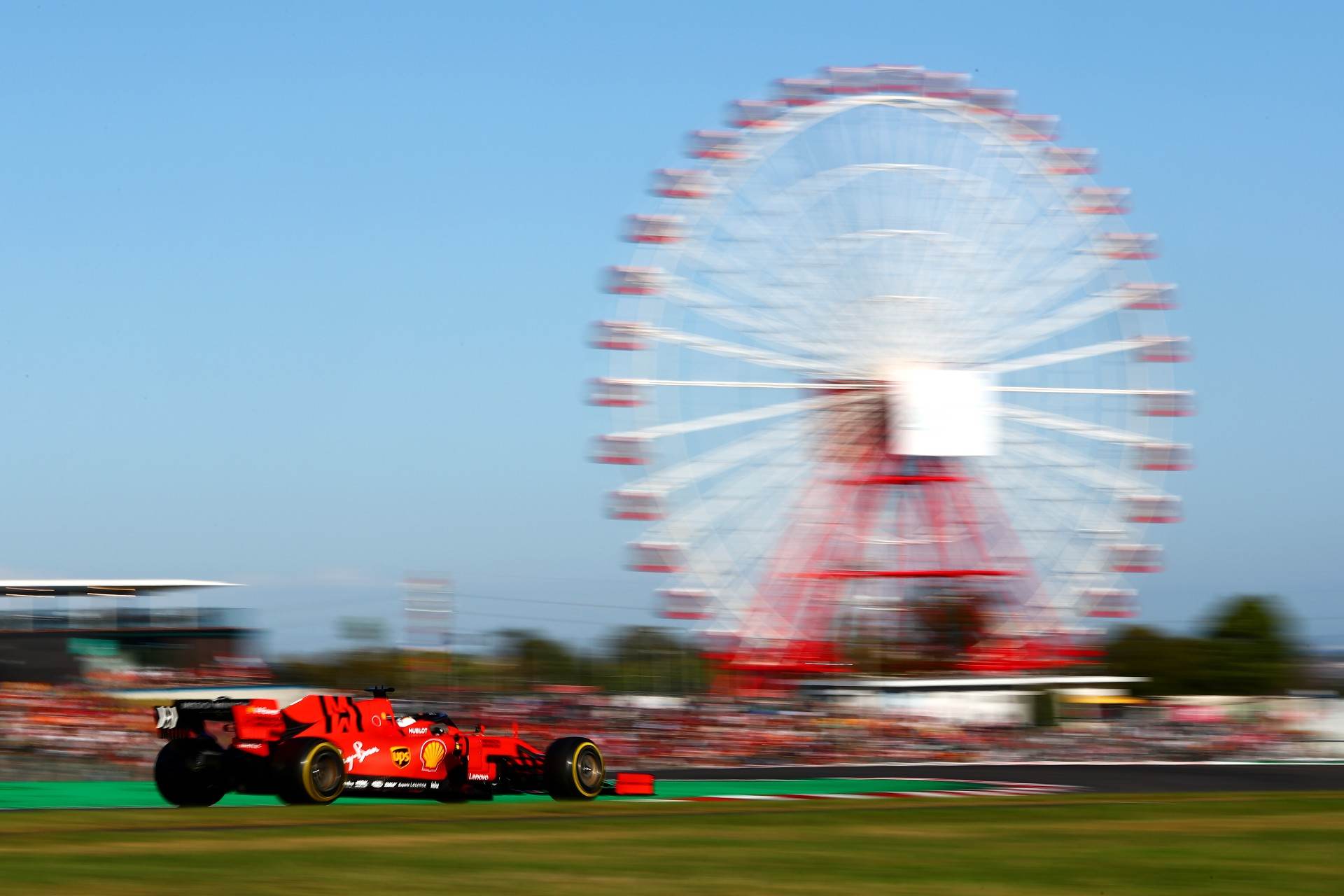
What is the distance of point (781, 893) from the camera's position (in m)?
8.98

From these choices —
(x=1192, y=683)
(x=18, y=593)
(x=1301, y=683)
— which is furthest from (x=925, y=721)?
(x=1192, y=683)

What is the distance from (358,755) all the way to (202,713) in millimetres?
1565

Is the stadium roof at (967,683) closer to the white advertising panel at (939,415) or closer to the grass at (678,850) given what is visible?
the white advertising panel at (939,415)

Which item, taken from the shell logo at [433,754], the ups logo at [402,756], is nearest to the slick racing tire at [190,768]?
the ups logo at [402,756]

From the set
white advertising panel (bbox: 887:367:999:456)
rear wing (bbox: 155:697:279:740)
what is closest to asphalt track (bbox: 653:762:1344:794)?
white advertising panel (bbox: 887:367:999:456)

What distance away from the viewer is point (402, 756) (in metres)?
17.2

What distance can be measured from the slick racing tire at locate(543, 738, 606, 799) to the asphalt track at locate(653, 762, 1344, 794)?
726 centimetres

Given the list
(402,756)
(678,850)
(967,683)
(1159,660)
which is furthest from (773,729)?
(1159,660)

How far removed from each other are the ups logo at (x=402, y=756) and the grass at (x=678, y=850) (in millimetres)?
449

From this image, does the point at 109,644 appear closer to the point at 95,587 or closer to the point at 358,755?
the point at 95,587

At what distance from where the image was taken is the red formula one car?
53.9ft

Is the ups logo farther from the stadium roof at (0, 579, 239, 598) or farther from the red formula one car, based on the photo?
the stadium roof at (0, 579, 239, 598)

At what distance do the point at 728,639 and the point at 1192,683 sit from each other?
199 feet

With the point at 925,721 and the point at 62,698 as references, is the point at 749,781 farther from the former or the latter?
the point at 62,698
